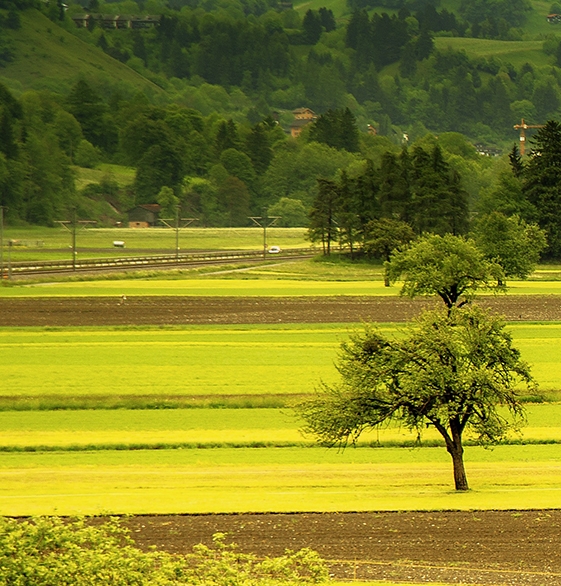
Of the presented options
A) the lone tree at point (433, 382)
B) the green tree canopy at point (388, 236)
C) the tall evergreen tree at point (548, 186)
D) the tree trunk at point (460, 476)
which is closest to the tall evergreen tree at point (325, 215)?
the green tree canopy at point (388, 236)

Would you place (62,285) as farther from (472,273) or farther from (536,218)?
(536,218)

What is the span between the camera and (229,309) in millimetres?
94000

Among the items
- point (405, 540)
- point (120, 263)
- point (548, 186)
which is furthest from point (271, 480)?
point (548, 186)

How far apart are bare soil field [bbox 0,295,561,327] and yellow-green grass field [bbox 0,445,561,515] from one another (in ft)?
121

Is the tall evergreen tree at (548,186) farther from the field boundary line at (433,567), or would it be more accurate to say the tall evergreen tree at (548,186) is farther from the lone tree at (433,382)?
the field boundary line at (433,567)

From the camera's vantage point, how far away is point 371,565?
110 feet

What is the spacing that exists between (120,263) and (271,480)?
4172 inches

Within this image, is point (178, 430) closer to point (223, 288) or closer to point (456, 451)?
point (456, 451)

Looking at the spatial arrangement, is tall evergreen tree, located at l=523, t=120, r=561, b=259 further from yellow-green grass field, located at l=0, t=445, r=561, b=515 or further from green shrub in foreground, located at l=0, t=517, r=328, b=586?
green shrub in foreground, located at l=0, t=517, r=328, b=586

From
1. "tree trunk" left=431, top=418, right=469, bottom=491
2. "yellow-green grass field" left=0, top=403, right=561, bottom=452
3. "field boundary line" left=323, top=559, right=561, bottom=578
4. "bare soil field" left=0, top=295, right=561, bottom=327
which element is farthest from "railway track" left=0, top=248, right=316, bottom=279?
"field boundary line" left=323, top=559, right=561, bottom=578

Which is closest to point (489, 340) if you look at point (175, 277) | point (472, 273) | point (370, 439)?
point (370, 439)

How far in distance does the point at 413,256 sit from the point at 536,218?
236 ft

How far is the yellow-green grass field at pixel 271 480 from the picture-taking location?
39.5m

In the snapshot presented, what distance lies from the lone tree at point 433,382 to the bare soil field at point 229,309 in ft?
130
